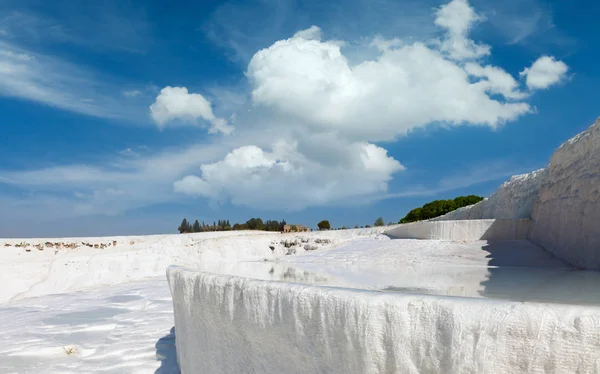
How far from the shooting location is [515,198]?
11398 mm

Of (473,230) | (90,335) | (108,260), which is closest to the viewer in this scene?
(90,335)

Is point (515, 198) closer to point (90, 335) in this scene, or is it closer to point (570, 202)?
point (570, 202)

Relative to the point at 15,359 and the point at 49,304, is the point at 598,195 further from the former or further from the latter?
the point at 49,304

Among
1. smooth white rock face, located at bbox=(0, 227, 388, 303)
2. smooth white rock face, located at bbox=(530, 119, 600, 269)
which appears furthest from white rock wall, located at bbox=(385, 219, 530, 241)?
smooth white rock face, located at bbox=(0, 227, 388, 303)

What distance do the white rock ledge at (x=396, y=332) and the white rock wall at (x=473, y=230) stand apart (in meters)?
9.06

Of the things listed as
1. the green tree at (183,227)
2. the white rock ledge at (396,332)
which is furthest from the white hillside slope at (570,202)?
the green tree at (183,227)

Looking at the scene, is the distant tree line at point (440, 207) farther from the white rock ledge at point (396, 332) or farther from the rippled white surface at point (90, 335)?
the white rock ledge at point (396, 332)

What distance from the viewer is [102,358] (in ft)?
16.6

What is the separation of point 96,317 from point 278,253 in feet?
30.3

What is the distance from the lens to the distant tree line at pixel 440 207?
82.5 ft

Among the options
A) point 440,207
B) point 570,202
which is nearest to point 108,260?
point 570,202

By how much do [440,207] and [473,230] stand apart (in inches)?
609

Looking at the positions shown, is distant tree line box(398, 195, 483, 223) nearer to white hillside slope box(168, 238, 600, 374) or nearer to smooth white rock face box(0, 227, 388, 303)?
smooth white rock face box(0, 227, 388, 303)

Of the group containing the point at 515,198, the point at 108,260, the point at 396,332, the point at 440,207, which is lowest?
the point at 108,260
